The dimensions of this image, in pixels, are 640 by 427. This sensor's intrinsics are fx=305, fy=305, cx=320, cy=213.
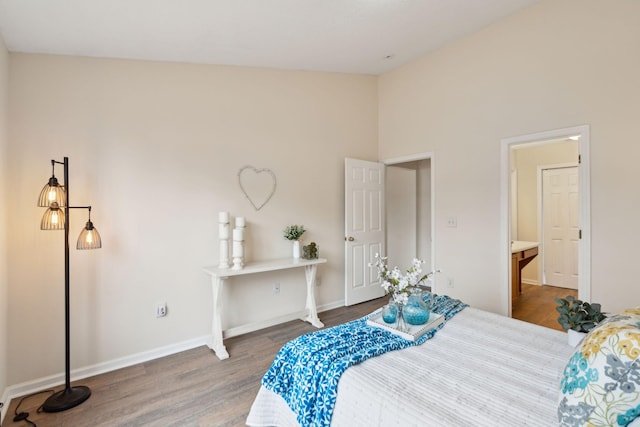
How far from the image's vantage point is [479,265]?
341cm

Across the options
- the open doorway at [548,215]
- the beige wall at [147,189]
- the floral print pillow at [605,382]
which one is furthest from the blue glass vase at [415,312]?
the open doorway at [548,215]

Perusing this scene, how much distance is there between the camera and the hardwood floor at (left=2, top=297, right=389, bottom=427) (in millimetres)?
2033

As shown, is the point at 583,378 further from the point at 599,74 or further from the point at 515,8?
the point at 515,8

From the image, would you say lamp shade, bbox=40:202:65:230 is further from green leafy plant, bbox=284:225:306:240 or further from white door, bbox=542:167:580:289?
white door, bbox=542:167:580:289

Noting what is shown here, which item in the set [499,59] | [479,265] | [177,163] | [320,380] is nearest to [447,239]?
[479,265]

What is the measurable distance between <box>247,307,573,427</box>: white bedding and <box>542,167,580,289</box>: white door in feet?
12.9

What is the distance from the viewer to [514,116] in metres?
3.10

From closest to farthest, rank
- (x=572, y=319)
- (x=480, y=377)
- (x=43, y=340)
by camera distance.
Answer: (x=480, y=377) → (x=572, y=319) → (x=43, y=340)

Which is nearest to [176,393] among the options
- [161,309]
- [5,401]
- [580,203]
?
Result: [161,309]

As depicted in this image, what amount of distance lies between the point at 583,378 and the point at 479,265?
257cm

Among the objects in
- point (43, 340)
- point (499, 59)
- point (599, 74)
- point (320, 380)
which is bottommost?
point (43, 340)

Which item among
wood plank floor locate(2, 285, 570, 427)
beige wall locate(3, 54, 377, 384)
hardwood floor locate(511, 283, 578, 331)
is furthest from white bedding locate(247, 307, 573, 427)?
hardwood floor locate(511, 283, 578, 331)

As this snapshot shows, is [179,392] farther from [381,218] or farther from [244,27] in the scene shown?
[381,218]

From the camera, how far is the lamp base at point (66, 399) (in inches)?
84.3
